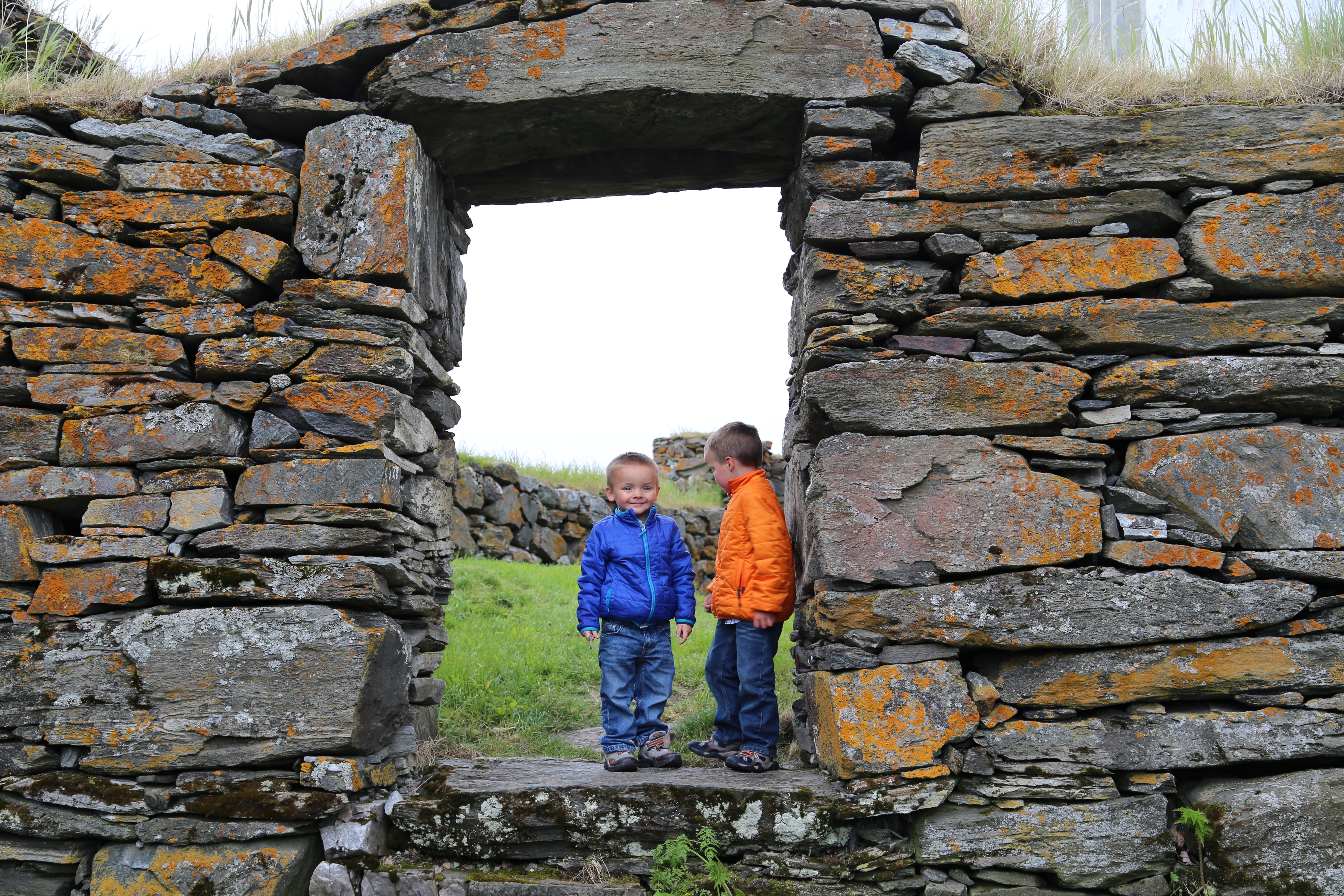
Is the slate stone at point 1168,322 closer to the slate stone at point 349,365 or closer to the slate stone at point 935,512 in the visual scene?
the slate stone at point 935,512

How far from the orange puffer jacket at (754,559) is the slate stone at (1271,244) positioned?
192 centimetres

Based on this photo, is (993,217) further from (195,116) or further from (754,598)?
(195,116)

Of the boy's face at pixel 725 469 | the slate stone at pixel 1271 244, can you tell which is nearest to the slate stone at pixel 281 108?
the boy's face at pixel 725 469

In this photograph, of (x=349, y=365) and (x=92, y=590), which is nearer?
(x=92, y=590)

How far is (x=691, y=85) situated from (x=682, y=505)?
31.4ft

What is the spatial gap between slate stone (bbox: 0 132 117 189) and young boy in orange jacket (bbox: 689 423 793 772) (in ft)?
9.09

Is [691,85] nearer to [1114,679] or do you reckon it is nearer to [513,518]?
[1114,679]

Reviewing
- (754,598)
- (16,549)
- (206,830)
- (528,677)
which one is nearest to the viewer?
(206,830)

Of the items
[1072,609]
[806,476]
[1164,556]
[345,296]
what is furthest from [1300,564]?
[345,296]

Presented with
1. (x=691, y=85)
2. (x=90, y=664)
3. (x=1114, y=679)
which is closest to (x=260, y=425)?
(x=90, y=664)

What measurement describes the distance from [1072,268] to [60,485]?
157 inches

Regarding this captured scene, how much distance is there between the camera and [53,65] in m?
3.88

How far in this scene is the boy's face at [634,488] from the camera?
3803 mm

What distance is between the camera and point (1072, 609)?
2.91 meters
